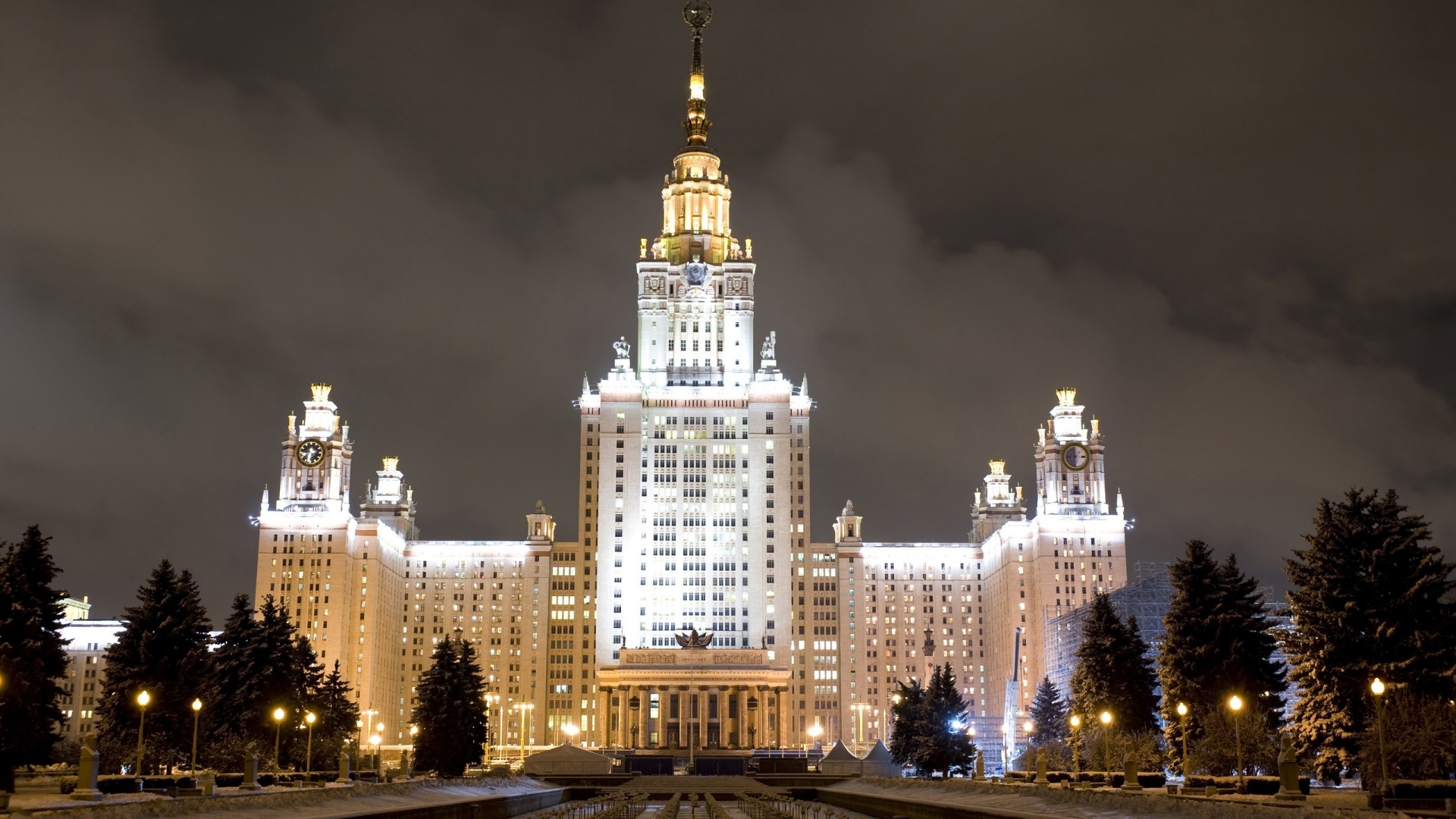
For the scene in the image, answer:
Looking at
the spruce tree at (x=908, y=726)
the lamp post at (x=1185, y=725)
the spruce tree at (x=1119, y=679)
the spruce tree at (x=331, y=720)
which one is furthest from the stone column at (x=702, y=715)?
the lamp post at (x=1185, y=725)

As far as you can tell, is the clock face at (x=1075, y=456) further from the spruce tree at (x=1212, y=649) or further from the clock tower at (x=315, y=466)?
the spruce tree at (x=1212, y=649)

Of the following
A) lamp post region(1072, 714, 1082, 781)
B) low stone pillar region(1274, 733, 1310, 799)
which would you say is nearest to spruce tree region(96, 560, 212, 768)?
lamp post region(1072, 714, 1082, 781)

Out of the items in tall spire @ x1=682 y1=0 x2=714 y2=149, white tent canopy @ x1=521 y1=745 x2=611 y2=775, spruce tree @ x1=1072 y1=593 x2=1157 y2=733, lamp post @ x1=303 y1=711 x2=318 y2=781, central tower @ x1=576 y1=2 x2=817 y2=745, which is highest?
tall spire @ x1=682 y1=0 x2=714 y2=149

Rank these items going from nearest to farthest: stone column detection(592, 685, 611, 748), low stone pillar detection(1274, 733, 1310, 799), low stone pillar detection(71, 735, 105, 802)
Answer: low stone pillar detection(71, 735, 105, 802) → low stone pillar detection(1274, 733, 1310, 799) → stone column detection(592, 685, 611, 748)

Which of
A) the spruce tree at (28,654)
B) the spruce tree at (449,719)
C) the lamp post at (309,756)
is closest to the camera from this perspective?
the spruce tree at (28,654)

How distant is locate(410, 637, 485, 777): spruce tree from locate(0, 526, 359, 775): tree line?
537 cm

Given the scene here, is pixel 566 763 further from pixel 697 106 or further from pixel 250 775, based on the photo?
pixel 697 106

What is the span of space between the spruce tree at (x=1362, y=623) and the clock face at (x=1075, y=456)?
419 ft

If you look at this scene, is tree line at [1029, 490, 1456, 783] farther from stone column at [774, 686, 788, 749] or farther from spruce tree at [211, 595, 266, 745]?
stone column at [774, 686, 788, 749]

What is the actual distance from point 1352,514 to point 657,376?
5186 inches

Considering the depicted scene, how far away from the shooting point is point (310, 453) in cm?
17900

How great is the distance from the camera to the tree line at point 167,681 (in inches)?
2115

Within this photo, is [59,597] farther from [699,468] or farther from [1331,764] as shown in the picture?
[699,468]

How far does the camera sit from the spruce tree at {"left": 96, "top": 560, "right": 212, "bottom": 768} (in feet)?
Answer: 227
